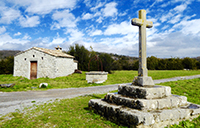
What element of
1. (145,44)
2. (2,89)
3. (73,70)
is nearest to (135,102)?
(145,44)

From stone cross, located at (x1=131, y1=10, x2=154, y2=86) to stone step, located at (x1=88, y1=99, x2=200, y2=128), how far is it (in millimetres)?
1109

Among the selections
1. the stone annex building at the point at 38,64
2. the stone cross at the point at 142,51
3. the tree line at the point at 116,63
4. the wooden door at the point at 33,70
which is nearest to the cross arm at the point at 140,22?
the stone cross at the point at 142,51

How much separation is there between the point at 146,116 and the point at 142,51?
2.32 metres

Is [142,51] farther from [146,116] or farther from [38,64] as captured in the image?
[38,64]

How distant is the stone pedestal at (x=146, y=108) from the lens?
10.7 feet

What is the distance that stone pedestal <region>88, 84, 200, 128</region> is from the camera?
325 centimetres

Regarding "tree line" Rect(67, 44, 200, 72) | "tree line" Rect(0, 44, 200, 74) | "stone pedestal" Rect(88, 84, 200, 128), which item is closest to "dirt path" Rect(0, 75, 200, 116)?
"stone pedestal" Rect(88, 84, 200, 128)

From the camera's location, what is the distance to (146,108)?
3609 millimetres

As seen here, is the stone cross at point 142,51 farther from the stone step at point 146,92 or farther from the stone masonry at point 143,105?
the stone step at point 146,92

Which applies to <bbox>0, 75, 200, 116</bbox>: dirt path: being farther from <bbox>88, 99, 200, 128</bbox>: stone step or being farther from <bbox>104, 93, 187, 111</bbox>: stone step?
<bbox>104, 93, 187, 111</bbox>: stone step

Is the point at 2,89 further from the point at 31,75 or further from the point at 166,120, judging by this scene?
the point at 166,120

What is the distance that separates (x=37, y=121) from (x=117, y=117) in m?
2.33

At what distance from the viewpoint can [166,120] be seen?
3.45 metres

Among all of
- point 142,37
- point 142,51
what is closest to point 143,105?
point 142,51
